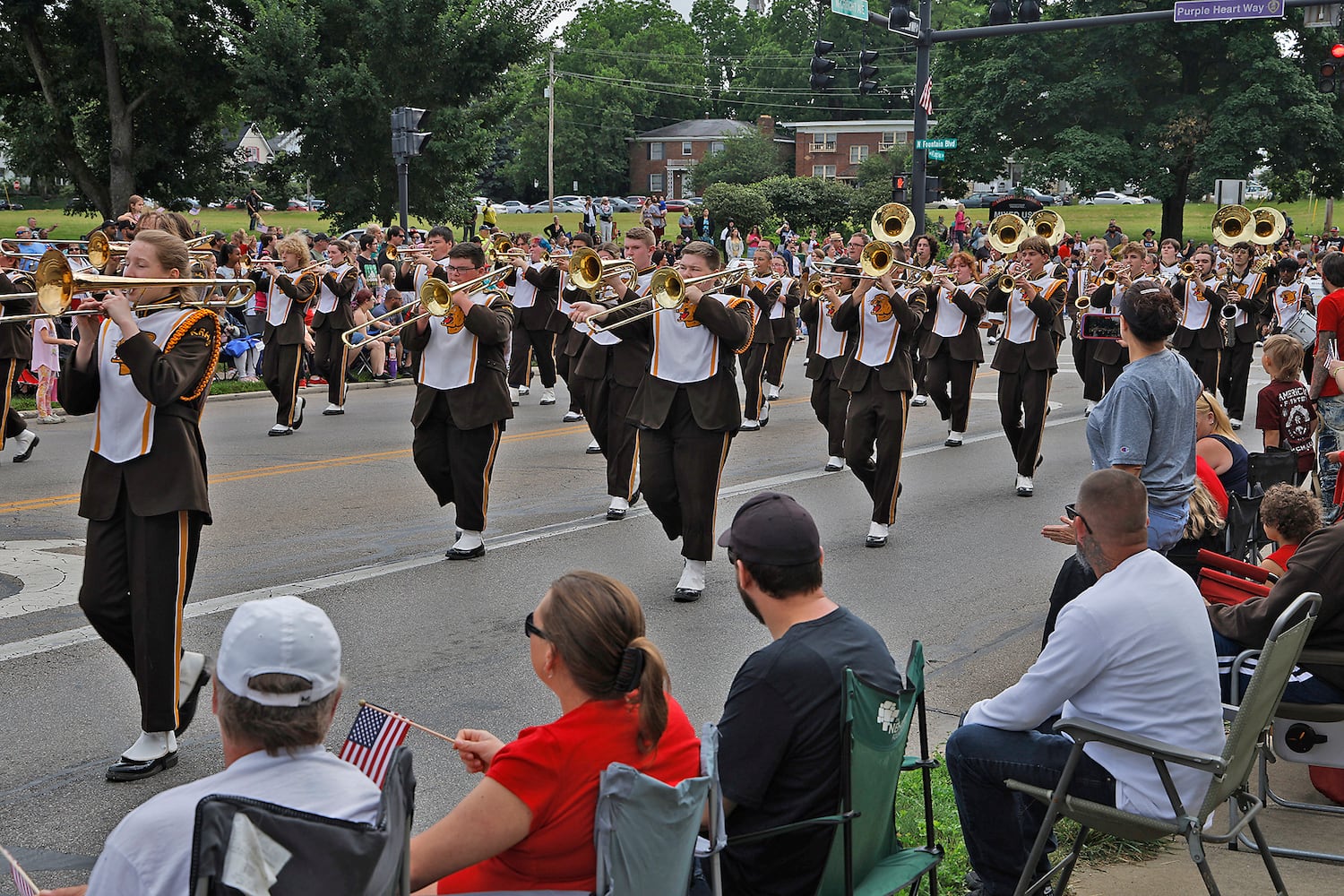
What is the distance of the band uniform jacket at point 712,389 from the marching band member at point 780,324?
27.2 ft

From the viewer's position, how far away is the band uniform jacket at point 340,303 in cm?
1583

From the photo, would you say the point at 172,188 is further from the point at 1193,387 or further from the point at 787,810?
the point at 787,810

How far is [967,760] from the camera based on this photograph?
446cm

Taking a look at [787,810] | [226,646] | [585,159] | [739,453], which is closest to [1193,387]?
[787,810]

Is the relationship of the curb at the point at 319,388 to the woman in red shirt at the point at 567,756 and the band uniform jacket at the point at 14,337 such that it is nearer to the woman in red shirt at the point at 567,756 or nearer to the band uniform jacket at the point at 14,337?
the band uniform jacket at the point at 14,337

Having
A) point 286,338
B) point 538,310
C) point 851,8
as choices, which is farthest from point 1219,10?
point 286,338

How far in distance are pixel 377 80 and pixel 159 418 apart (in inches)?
916

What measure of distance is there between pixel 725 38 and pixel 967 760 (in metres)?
121

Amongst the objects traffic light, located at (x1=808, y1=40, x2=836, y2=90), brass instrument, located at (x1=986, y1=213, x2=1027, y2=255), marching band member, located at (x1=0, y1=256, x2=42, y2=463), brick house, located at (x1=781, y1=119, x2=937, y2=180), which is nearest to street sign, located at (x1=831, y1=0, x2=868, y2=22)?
traffic light, located at (x1=808, y1=40, x2=836, y2=90)

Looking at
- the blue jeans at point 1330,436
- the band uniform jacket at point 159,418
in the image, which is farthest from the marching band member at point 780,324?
the band uniform jacket at point 159,418

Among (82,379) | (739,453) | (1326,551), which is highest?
(82,379)

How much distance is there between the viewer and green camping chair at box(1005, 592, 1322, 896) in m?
4.06

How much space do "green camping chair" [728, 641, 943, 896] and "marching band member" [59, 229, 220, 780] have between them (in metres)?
2.91

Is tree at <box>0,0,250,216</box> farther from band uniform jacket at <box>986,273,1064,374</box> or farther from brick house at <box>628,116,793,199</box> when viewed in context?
brick house at <box>628,116,793,199</box>
